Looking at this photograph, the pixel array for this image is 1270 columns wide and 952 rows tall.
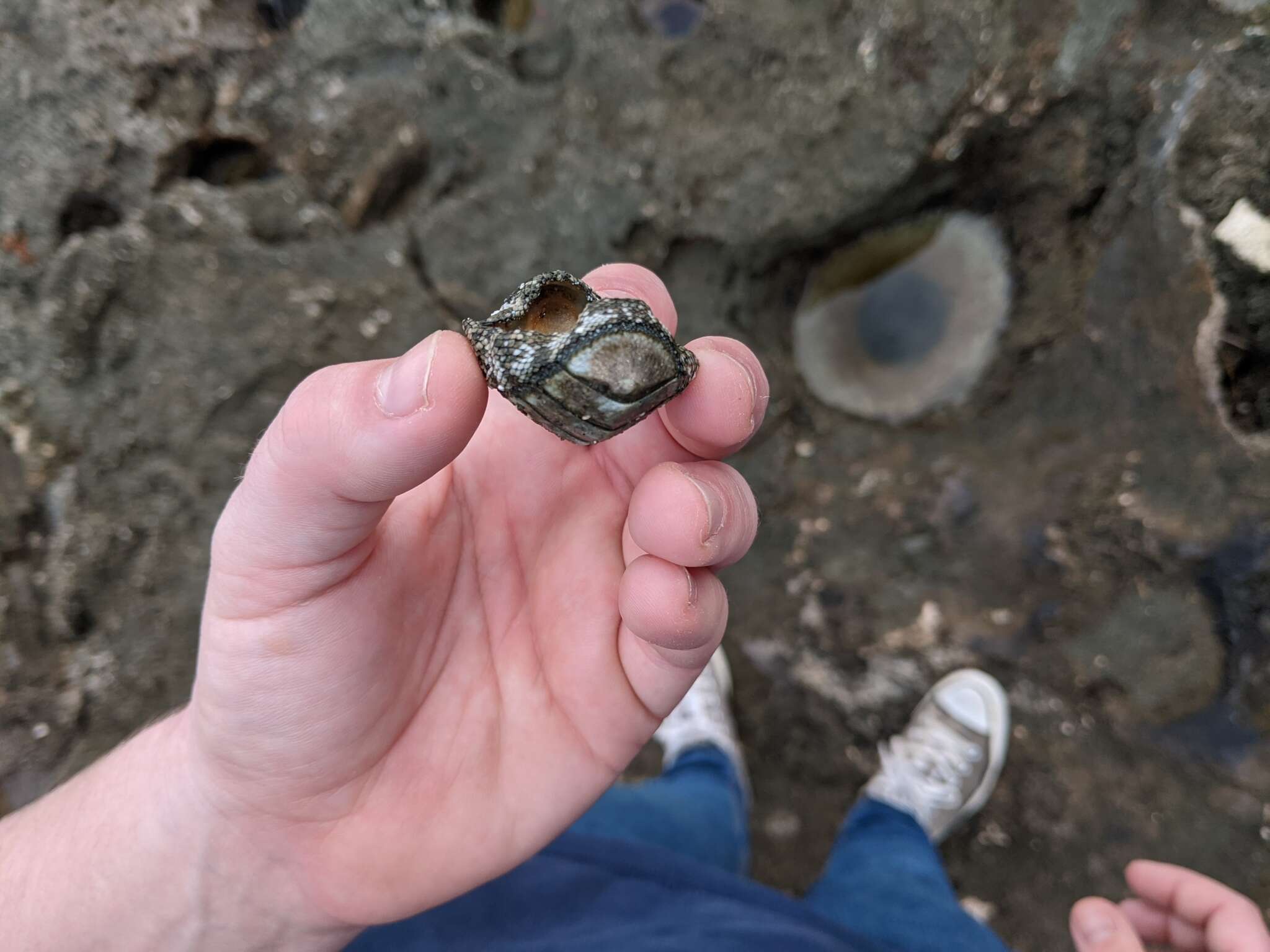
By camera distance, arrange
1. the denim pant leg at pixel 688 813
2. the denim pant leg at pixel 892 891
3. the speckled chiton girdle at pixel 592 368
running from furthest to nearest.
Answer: the denim pant leg at pixel 688 813 → the denim pant leg at pixel 892 891 → the speckled chiton girdle at pixel 592 368

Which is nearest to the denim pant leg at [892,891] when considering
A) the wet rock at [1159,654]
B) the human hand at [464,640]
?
the wet rock at [1159,654]

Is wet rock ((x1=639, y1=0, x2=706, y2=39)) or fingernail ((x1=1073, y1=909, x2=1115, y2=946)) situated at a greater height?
wet rock ((x1=639, y1=0, x2=706, y2=39))

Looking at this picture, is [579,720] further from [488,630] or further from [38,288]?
[38,288]

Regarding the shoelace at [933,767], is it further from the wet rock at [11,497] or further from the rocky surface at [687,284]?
the wet rock at [11,497]

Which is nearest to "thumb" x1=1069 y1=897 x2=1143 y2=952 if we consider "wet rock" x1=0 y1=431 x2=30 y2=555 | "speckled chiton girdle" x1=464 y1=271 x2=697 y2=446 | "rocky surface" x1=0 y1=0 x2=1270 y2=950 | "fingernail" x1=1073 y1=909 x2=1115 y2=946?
"fingernail" x1=1073 y1=909 x2=1115 y2=946

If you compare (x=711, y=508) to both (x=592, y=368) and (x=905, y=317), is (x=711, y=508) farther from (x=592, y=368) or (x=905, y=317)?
(x=905, y=317)

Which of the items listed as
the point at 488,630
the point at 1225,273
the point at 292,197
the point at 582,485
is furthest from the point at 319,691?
the point at 1225,273

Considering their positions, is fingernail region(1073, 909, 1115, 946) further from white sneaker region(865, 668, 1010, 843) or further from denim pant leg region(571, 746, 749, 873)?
denim pant leg region(571, 746, 749, 873)
